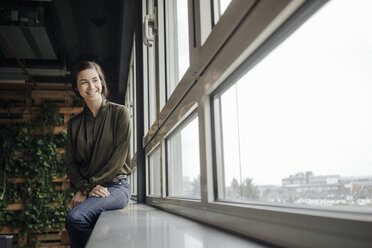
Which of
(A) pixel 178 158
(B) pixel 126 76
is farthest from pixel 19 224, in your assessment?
(A) pixel 178 158

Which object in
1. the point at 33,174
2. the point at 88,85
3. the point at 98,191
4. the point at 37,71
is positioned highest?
the point at 37,71

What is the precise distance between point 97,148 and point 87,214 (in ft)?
1.31

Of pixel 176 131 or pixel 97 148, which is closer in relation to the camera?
pixel 97 148

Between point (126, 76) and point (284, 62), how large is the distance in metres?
5.38

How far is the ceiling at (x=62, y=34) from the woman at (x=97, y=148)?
1947 mm

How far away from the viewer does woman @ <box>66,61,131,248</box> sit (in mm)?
1793

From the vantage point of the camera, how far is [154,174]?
3406 millimetres

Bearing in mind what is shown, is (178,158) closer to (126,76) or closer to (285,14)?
(285,14)

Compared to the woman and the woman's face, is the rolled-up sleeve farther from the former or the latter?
the woman's face

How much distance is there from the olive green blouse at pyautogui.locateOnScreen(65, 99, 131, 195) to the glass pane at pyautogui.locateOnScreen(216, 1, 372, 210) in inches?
37.7

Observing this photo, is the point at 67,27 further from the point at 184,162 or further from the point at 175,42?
the point at 184,162

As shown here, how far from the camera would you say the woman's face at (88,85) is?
77.2 inches

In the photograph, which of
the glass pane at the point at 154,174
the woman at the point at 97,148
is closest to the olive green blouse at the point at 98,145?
the woman at the point at 97,148

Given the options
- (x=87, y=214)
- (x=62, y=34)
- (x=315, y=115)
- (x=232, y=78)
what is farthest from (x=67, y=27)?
(x=315, y=115)
